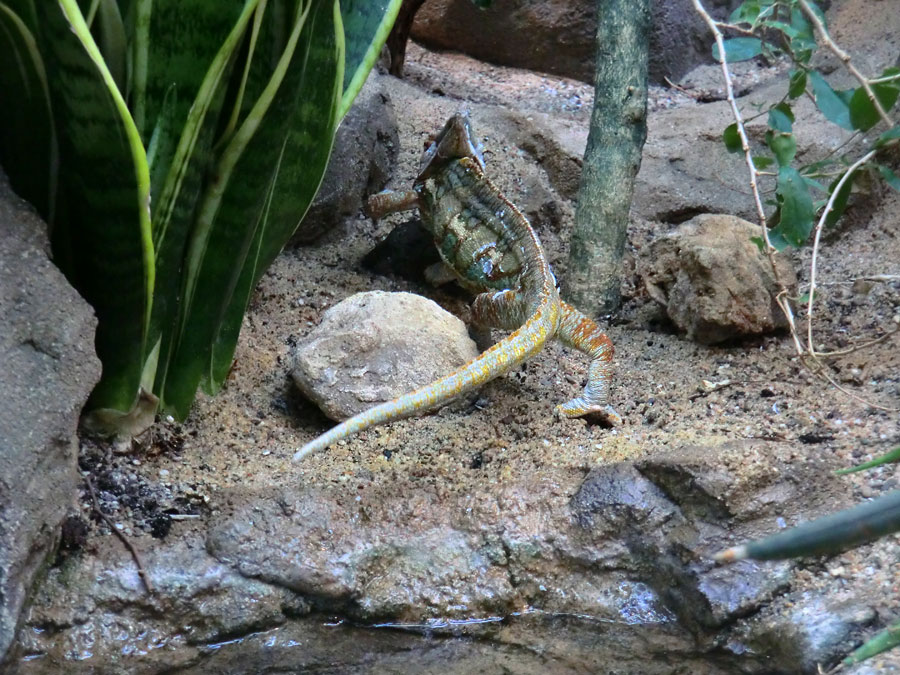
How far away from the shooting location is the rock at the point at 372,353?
9.79 ft

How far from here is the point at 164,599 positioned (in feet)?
7.38

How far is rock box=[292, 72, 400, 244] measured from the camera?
408cm

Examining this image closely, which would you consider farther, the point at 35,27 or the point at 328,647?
the point at 328,647

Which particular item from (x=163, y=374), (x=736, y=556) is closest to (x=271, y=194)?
(x=163, y=374)

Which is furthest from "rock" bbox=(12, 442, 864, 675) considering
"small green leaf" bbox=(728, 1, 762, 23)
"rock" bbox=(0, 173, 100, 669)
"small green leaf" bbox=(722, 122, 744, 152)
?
"small green leaf" bbox=(728, 1, 762, 23)

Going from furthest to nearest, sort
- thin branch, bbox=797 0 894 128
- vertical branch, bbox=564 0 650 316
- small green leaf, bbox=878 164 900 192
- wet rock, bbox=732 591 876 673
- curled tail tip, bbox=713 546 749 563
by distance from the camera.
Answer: vertical branch, bbox=564 0 650 316, small green leaf, bbox=878 164 900 192, thin branch, bbox=797 0 894 128, wet rock, bbox=732 591 876 673, curled tail tip, bbox=713 546 749 563

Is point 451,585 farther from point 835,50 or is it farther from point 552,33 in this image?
point 552,33

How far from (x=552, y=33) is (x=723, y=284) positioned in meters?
3.03

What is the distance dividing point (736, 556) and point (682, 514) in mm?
1750

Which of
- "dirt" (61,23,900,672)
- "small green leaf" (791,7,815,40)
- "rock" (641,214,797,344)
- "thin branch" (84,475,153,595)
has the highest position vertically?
"small green leaf" (791,7,815,40)

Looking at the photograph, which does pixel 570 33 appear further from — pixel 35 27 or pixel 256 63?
pixel 35 27

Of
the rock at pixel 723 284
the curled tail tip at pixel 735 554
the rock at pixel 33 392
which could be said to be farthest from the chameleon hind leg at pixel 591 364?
the curled tail tip at pixel 735 554

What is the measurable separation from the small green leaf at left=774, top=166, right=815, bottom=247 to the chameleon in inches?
31.3

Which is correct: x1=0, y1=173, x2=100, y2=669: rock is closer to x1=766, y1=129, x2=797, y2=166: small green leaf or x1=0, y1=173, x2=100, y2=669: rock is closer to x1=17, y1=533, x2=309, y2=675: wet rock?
x1=17, y1=533, x2=309, y2=675: wet rock
